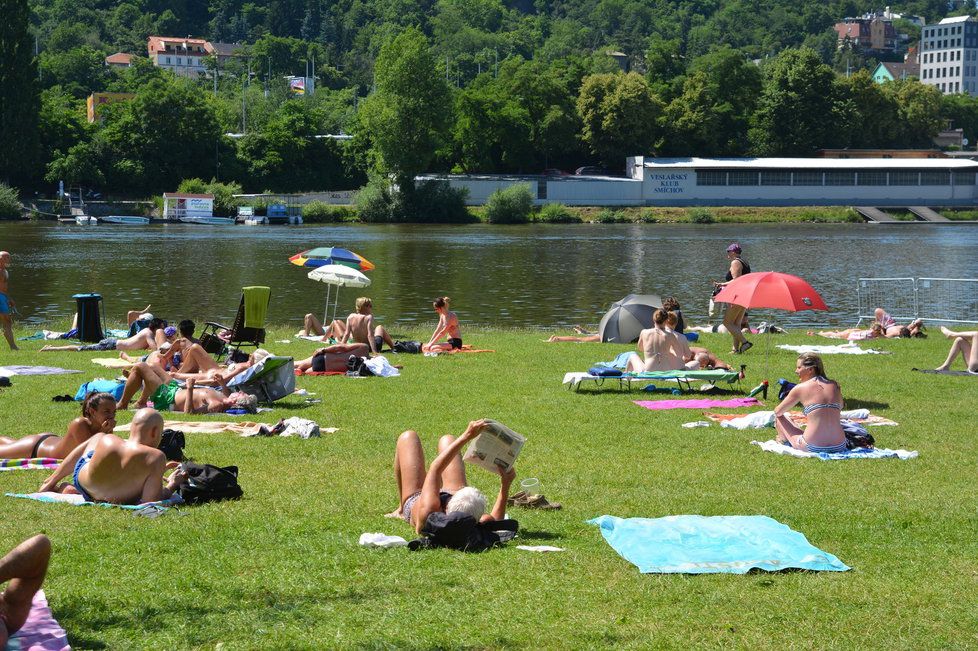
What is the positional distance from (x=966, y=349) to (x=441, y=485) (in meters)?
12.0

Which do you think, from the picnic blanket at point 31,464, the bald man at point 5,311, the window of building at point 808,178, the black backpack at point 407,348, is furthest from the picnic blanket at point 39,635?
the window of building at point 808,178

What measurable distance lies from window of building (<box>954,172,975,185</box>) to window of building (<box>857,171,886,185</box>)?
680 cm

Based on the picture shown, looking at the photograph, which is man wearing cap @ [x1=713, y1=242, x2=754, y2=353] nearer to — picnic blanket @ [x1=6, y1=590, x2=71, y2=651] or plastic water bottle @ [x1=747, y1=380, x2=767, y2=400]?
plastic water bottle @ [x1=747, y1=380, x2=767, y2=400]

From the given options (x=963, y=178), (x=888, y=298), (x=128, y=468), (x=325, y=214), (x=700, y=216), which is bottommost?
(x=888, y=298)

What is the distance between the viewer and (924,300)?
3544 cm

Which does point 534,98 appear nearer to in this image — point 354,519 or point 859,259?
point 859,259

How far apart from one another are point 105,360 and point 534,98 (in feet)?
320

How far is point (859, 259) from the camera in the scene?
184 ft

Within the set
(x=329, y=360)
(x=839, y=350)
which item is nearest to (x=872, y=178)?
(x=839, y=350)

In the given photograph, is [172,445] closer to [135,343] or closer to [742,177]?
[135,343]

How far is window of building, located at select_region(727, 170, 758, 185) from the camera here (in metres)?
106

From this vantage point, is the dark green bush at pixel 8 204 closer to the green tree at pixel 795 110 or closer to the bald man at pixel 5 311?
the green tree at pixel 795 110

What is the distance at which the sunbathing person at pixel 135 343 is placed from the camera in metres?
19.5

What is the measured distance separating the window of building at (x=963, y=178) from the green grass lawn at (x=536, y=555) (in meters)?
102
